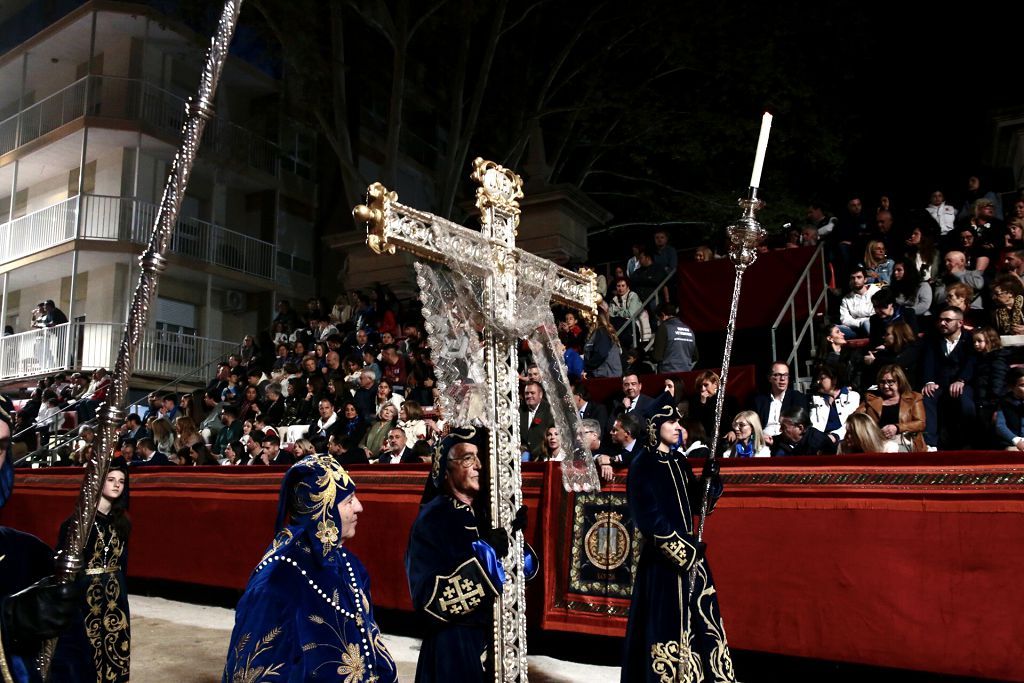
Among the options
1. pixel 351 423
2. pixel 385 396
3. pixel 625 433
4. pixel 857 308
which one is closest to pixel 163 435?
pixel 351 423

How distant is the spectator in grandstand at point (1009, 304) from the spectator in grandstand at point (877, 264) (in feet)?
6.92

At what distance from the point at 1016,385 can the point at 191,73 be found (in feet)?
88.4

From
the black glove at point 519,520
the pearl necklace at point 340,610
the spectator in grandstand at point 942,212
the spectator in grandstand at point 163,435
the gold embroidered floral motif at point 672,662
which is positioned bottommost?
the gold embroidered floral motif at point 672,662

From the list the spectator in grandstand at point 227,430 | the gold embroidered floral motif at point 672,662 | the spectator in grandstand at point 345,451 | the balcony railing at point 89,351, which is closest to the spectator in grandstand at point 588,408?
the spectator in grandstand at point 345,451

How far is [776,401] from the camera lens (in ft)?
30.5

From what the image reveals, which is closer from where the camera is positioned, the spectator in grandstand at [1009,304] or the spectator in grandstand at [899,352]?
the spectator in grandstand at [1009,304]

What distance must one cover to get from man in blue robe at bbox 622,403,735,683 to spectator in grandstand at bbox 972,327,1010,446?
11.2 ft

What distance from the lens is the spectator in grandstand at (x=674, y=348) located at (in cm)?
1110

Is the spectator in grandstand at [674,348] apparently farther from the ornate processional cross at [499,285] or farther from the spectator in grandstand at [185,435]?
the spectator in grandstand at [185,435]

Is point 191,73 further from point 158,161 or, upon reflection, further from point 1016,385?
point 1016,385

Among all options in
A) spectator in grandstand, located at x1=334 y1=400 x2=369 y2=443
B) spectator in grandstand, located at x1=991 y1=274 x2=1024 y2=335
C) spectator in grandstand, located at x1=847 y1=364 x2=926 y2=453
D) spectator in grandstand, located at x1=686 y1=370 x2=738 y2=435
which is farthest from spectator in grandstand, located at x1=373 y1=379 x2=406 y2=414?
spectator in grandstand, located at x1=991 y1=274 x2=1024 y2=335

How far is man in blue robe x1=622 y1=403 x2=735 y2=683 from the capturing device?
207 inches

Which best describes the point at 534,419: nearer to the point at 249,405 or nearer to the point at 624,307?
the point at 624,307

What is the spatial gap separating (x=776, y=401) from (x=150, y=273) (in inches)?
311
